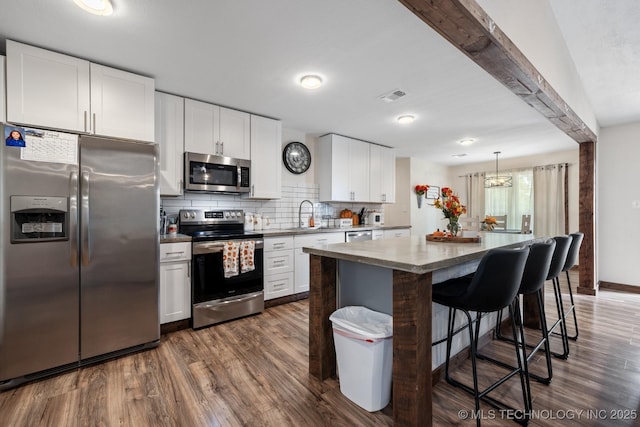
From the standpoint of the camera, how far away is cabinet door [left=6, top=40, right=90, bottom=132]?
193 cm

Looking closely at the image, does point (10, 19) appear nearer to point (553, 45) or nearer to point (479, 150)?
point (553, 45)

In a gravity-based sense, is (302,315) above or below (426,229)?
below

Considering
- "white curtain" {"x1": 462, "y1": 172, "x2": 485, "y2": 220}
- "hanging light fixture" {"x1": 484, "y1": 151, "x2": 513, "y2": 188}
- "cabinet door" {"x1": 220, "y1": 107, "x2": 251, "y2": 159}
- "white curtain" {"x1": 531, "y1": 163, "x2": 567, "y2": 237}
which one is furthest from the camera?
"white curtain" {"x1": 462, "y1": 172, "x2": 485, "y2": 220}

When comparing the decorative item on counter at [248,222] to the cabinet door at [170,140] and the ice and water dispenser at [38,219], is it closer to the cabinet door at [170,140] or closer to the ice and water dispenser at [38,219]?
the cabinet door at [170,140]

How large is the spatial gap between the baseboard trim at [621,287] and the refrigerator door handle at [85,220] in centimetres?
634

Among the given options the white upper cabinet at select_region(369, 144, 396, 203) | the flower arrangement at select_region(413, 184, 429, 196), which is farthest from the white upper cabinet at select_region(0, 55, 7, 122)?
the white upper cabinet at select_region(369, 144, 396, 203)

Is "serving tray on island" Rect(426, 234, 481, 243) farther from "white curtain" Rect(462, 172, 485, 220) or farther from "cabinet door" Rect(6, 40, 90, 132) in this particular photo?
"white curtain" Rect(462, 172, 485, 220)

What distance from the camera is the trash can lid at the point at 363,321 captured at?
155 centimetres

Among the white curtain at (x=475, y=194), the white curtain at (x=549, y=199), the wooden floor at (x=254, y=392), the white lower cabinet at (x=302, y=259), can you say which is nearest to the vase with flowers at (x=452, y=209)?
the wooden floor at (x=254, y=392)

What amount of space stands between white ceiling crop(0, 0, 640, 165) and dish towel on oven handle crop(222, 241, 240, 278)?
153 cm

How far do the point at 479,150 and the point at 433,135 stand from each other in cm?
170

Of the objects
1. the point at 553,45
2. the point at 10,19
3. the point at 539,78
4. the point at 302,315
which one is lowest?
the point at 302,315

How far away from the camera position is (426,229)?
652 centimetres

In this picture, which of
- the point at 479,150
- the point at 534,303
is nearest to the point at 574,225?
the point at 479,150
